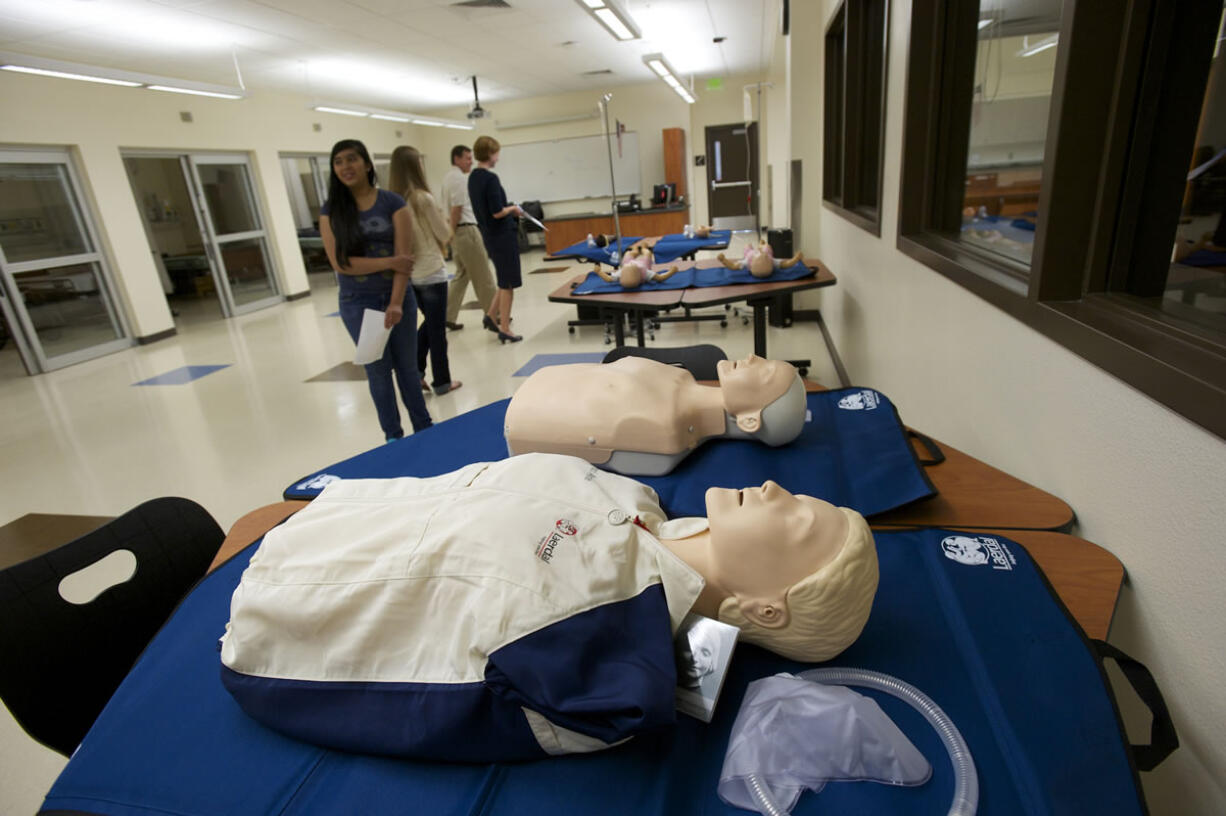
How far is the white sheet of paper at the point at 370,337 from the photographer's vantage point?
2625 mm

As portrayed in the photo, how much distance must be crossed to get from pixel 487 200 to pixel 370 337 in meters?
2.51

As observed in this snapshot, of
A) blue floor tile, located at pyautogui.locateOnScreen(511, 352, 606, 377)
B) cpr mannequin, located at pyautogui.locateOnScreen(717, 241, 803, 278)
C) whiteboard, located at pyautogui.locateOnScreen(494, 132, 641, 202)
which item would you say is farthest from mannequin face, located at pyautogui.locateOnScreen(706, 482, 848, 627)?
whiteboard, located at pyautogui.locateOnScreen(494, 132, 641, 202)

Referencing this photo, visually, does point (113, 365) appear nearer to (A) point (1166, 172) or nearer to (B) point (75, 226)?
(B) point (75, 226)

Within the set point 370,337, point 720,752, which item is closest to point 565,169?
point 370,337

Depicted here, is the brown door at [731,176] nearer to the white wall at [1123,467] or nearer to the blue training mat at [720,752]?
the white wall at [1123,467]

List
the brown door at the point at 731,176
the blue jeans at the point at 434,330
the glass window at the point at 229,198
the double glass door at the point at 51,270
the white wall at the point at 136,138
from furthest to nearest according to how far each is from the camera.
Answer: the brown door at the point at 731,176
the glass window at the point at 229,198
the white wall at the point at 136,138
the double glass door at the point at 51,270
the blue jeans at the point at 434,330

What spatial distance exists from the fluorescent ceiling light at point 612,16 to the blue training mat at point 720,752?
404 cm

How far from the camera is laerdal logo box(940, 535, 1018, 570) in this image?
3.54 ft

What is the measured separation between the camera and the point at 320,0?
500 centimetres

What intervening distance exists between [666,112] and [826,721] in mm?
12245

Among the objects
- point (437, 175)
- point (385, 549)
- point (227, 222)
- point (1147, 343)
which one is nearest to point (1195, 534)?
point (1147, 343)

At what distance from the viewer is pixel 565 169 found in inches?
477

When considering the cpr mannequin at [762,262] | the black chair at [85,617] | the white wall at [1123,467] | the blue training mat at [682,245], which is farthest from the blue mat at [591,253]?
the black chair at [85,617]

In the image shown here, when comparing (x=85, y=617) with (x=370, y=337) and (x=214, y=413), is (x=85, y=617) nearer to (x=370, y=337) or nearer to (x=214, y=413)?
(x=370, y=337)
